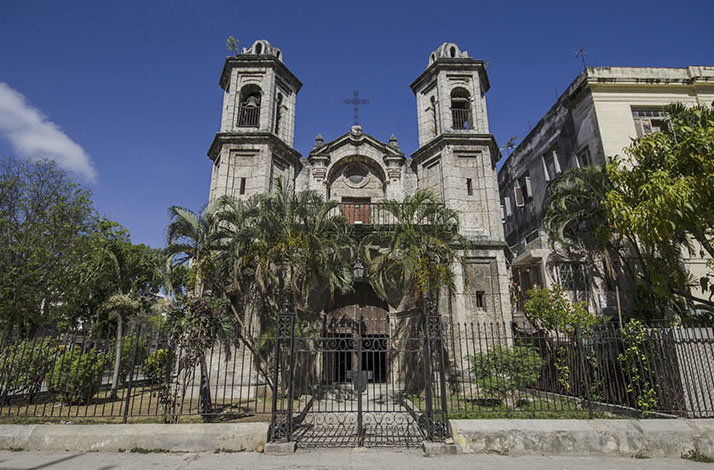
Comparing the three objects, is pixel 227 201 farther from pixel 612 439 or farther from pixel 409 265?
pixel 612 439

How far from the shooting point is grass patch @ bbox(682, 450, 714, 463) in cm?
659

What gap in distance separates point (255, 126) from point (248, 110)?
0.92 metres

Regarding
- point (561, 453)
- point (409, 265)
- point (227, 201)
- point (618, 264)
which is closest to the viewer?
point (561, 453)

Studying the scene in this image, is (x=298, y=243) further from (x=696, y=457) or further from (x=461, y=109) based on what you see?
(x=461, y=109)

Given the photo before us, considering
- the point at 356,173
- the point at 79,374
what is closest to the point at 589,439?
the point at 79,374

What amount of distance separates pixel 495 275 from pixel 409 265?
16.8 ft

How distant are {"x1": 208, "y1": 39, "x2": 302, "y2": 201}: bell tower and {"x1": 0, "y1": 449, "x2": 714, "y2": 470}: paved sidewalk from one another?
10144 mm

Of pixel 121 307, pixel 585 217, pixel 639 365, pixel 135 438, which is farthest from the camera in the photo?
pixel 121 307

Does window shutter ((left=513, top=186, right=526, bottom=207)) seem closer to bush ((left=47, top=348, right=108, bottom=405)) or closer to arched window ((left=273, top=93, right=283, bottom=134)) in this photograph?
arched window ((left=273, top=93, right=283, bottom=134))

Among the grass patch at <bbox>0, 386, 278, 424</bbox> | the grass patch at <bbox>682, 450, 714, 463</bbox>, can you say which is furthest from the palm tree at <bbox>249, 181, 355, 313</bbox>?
the grass patch at <bbox>682, 450, 714, 463</bbox>

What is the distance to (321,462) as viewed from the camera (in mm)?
6289

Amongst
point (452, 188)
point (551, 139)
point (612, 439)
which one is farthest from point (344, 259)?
point (551, 139)

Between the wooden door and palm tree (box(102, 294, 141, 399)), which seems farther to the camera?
the wooden door

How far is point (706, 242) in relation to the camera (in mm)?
9672
